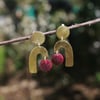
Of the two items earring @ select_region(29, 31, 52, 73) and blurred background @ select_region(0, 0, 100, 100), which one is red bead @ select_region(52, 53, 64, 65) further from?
blurred background @ select_region(0, 0, 100, 100)

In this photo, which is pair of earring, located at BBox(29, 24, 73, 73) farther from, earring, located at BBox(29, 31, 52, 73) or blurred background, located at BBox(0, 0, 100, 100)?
blurred background, located at BBox(0, 0, 100, 100)

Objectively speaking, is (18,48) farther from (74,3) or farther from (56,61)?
(56,61)

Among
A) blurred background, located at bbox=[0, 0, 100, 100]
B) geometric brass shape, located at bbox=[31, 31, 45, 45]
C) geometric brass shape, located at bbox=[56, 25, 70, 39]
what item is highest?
blurred background, located at bbox=[0, 0, 100, 100]

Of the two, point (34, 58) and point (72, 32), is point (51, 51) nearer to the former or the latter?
point (72, 32)

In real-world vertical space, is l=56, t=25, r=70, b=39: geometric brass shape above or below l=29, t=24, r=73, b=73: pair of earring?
above

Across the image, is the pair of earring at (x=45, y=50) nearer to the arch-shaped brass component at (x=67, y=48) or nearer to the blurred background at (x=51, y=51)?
the arch-shaped brass component at (x=67, y=48)

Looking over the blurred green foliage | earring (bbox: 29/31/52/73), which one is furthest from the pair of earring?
the blurred green foliage

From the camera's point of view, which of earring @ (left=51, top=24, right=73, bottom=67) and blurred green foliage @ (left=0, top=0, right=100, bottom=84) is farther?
blurred green foliage @ (left=0, top=0, right=100, bottom=84)

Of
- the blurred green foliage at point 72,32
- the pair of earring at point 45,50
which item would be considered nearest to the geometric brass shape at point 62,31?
the pair of earring at point 45,50
